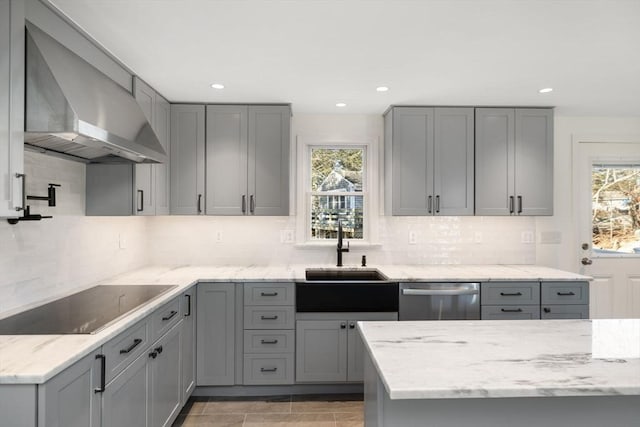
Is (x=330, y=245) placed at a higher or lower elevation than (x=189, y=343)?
higher

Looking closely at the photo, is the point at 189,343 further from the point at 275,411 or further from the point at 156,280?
the point at 275,411

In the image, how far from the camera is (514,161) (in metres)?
3.44

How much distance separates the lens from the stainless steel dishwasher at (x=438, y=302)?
299 centimetres

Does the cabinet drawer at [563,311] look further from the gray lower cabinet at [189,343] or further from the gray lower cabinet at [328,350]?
the gray lower cabinet at [189,343]

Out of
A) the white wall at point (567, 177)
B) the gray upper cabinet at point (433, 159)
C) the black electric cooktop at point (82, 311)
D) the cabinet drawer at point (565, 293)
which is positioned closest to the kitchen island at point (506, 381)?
the black electric cooktop at point (82, 311)

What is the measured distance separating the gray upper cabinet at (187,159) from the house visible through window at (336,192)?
108 cm

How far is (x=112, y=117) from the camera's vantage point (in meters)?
2.01

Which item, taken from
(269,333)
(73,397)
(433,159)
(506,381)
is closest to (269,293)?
(269,333)

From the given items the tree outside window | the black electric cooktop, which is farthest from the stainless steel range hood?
the tree outside window

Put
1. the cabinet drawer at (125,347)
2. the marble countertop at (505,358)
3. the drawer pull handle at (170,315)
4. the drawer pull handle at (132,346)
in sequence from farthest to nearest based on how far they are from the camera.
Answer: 1. the drawer pull handle at (170,315)
2. the drawer pull handle at (132,346)
3. the cabinet drawer at (125,347)
4. the marble countertop at (505,358)

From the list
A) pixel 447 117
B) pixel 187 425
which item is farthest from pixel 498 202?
pixel 187 425

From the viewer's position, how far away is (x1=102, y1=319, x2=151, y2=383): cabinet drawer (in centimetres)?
167

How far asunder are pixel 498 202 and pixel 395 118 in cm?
119

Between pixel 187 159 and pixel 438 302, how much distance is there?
241 centimetres
